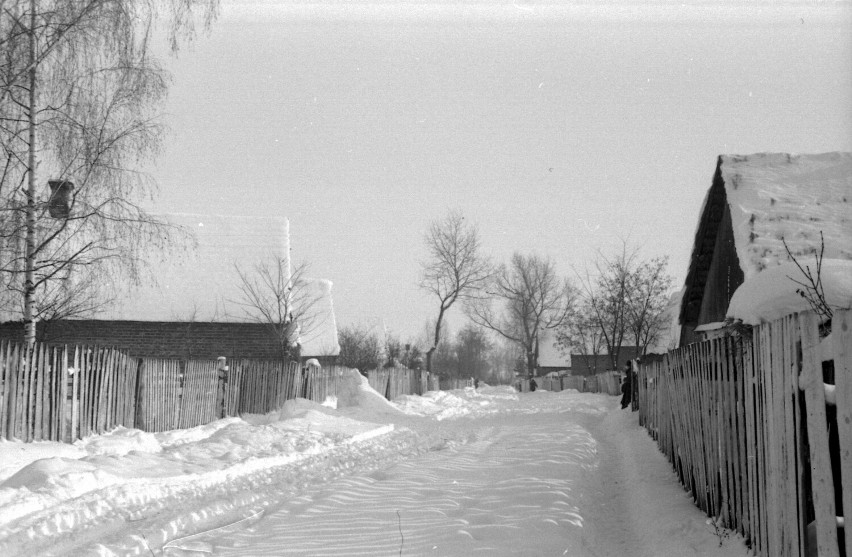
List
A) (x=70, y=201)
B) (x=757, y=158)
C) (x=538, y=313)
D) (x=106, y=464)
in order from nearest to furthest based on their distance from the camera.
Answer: (x=106, y=464), (x=70, y=201), (x=757, y=158), (x=538, y=313)

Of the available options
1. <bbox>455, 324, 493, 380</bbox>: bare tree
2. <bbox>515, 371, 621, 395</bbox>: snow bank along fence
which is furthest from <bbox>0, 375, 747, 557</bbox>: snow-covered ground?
<bbox>455, 324, 493, 380</bbox>: bare tree

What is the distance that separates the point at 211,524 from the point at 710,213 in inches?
594

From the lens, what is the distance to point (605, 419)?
71.4ft

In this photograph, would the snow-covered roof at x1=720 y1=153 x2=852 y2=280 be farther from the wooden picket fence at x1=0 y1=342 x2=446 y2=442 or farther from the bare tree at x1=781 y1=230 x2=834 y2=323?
the wooden picket fence at x1=0 y1=342 x2=446 y2=442

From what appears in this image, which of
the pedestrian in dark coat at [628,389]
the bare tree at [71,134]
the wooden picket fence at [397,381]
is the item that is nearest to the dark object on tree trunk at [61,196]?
the bare tree at [71,134]

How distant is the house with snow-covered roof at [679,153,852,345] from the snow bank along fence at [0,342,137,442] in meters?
10.5

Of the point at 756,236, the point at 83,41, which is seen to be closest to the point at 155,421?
the point at 83,41

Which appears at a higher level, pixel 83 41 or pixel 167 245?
pixel 83 41

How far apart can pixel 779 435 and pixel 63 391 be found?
10.6 m

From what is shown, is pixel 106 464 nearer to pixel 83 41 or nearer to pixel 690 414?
pixel 690 414

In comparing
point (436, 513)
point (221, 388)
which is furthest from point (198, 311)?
point (436, 513)

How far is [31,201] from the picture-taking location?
13.4m

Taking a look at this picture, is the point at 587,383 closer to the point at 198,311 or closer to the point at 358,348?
the point at 358,348

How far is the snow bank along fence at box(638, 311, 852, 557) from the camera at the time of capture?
12.5 feet
